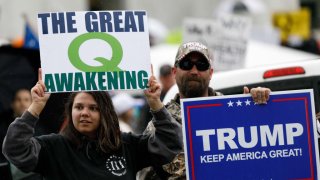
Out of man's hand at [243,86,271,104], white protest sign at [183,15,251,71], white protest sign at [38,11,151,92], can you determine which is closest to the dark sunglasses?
white protest sign at [38,11,151,92]

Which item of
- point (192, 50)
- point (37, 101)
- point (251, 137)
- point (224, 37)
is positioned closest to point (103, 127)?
point (37, 101)

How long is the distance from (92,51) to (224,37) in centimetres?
837

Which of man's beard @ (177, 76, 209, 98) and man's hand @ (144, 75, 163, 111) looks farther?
man's beard @ (177, 76, 209, 98)

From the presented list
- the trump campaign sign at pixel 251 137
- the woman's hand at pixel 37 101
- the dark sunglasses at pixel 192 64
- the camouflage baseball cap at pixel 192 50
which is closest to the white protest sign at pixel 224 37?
the camouflage baseball cap at pixel 192 50

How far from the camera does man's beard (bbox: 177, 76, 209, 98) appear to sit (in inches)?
255

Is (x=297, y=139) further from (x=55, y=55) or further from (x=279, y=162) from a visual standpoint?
(x=55, y=55)

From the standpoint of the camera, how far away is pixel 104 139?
245 inches

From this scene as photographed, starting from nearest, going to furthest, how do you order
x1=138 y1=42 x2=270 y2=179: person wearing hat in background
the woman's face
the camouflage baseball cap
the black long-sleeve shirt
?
the black long-sleeve shirt → the woman's face → x1=138 y1=42 x2=270 y2=179: person wearing hat in background → the camouflage baseball cap

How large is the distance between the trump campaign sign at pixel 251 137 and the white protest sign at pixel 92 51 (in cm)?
38

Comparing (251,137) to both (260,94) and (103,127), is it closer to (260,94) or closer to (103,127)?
(260,94)

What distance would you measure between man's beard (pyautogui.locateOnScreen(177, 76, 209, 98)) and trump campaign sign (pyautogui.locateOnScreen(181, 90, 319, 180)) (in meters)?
0.31

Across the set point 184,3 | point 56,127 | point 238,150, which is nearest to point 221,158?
point 238,150

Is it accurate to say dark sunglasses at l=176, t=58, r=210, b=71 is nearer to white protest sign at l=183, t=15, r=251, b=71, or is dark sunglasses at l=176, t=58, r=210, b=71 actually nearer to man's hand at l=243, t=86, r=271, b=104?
man's hand at l=243, t=86, r=271, b=104

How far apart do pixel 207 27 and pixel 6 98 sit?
5.53 meters
